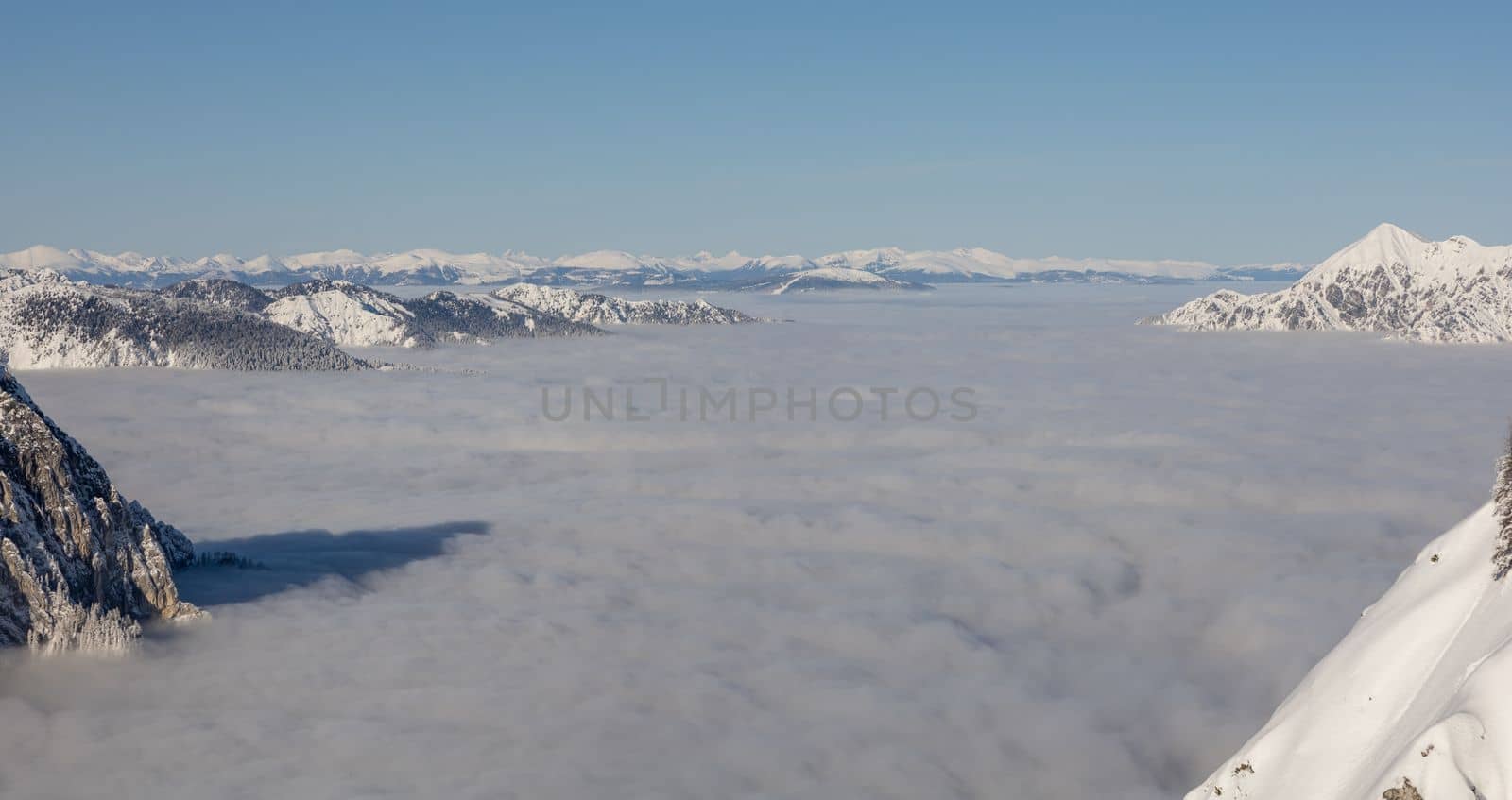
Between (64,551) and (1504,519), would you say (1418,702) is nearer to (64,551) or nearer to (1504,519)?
(1504,519)

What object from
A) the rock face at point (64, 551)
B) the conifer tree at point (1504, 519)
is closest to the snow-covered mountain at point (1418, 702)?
the conifer tree at point (1504, 519)

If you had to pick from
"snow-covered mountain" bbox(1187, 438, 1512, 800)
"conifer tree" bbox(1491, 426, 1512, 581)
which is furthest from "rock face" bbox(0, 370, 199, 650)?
"conifer tree" bbox(1491, 426, 1512, 581)

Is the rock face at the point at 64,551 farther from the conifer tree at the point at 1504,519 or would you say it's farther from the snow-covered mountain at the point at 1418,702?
the conifer tree at the point at 1504,519

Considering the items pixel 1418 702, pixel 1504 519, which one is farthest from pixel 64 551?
pixel 1504 519

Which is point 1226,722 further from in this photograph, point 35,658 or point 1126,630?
point 35,658

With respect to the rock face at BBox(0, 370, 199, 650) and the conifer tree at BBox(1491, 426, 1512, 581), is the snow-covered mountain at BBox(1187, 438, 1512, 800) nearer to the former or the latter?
the conifer tree at BBox(1491, 426, 1512, 581)

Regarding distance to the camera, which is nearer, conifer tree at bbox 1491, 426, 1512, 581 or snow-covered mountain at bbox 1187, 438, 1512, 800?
snow-covered mountain at bbox 1187, 438, 1512, 800

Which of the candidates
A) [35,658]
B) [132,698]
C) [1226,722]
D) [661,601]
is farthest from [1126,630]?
[35,658]
